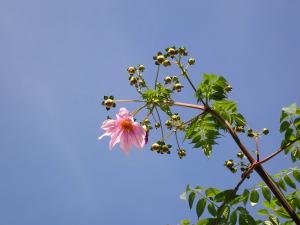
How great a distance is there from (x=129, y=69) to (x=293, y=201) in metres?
2.16

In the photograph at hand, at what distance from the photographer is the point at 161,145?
4.21m

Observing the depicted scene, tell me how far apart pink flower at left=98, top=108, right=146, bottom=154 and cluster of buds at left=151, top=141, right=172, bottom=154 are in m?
0.13

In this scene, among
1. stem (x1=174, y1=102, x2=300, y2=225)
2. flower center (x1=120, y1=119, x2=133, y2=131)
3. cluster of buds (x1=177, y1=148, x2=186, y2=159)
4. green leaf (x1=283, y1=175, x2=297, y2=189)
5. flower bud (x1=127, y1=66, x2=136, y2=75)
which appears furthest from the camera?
cluster of buds (x1=177, y1=148, x2=186, y2=159)

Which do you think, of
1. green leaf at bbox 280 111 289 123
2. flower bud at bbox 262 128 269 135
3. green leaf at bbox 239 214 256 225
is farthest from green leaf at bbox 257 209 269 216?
green leaf at bbox 280 111 289 123

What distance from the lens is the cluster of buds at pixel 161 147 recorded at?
420cm

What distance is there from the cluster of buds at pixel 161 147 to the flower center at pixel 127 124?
1.06 ft

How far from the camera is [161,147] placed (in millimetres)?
4207

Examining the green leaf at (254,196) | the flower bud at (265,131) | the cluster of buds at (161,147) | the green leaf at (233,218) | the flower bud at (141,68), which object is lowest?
the green leaf at (233,218)

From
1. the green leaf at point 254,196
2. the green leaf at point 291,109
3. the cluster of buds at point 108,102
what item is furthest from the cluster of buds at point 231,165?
the cluster of buds at point 108,102

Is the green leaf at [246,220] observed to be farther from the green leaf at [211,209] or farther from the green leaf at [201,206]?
the green leaf at [201,206]

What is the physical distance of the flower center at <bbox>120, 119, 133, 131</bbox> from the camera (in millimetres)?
4173

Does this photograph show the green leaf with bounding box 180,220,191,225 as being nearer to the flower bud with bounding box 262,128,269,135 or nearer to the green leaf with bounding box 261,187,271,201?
the green leaf with bounding box 261,187,271,201

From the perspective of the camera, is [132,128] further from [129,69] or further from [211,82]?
[211,82]

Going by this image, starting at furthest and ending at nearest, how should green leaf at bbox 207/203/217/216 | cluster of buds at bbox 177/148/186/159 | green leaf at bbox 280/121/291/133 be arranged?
cluster of buds at bbox 177/148/186/159 < green leaf at bbox 207/203/217/216 < green leaf at bbox 280/121/291/133
